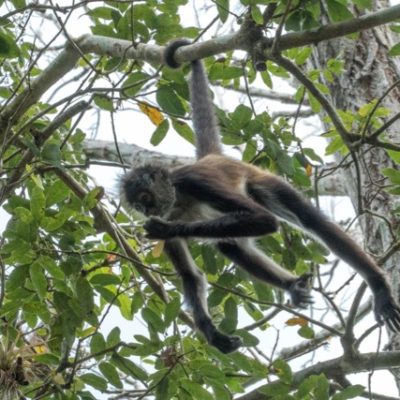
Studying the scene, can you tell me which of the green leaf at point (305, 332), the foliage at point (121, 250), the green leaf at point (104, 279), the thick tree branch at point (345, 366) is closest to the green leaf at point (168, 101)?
the foliage at point (121, 250)

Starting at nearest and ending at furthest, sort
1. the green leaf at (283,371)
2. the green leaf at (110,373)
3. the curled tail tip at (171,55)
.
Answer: the green leaf at (283,371), the green leaf at (110,373), the curled tail tip at (171,55)

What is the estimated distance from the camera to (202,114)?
17.1 feet

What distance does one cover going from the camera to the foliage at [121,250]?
3746 millimetres

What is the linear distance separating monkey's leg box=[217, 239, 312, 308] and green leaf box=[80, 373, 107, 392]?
149 cm

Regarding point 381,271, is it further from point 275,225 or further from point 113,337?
point 113,337

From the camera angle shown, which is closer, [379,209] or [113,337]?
[113,337]

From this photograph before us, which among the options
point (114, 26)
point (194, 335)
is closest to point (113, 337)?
point (194, 335)

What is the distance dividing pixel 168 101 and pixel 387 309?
5.51ft

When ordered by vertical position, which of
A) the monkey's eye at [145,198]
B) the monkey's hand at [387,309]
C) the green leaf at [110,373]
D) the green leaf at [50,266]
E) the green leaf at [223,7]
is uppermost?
the green leaf at [223,7]

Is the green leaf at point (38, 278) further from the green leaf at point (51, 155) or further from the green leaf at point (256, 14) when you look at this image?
the green leaf at point (256, 14)

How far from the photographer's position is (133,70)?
479cm

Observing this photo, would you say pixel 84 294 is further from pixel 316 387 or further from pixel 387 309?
pixel 387 309

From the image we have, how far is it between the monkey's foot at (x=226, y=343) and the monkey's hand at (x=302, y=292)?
616 mm

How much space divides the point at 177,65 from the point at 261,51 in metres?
0.55
